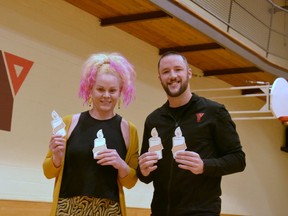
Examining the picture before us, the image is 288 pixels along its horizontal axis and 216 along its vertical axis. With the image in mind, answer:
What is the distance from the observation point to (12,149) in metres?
5.31

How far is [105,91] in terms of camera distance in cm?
278

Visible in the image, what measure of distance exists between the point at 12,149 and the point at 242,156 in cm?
326

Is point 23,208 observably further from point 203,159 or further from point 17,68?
point 203,159

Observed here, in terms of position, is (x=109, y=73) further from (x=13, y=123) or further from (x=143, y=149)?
(x=13, y=123)

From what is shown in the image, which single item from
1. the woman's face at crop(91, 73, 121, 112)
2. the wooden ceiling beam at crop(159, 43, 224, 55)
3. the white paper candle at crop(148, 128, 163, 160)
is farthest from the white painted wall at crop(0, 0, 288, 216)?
the white paper candle at crop(148, 128, 163, 160)

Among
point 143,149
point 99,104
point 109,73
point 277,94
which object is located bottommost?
point 143,149

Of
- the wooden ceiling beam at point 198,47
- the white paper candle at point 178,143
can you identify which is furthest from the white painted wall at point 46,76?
the white paper candle at point 178,143

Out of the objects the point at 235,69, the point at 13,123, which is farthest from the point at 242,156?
the point at 235,69

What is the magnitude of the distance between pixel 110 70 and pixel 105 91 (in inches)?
5.6

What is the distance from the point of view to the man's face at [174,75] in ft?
9.34

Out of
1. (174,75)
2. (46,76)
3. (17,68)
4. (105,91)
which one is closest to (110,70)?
(105,91)

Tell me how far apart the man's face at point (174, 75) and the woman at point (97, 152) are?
0.73 feet

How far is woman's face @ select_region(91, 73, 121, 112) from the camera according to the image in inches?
109

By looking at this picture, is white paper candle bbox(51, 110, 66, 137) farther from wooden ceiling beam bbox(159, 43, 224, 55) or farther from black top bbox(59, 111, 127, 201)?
wooden ceiling beam bbox(159, 43, 224, 55)
